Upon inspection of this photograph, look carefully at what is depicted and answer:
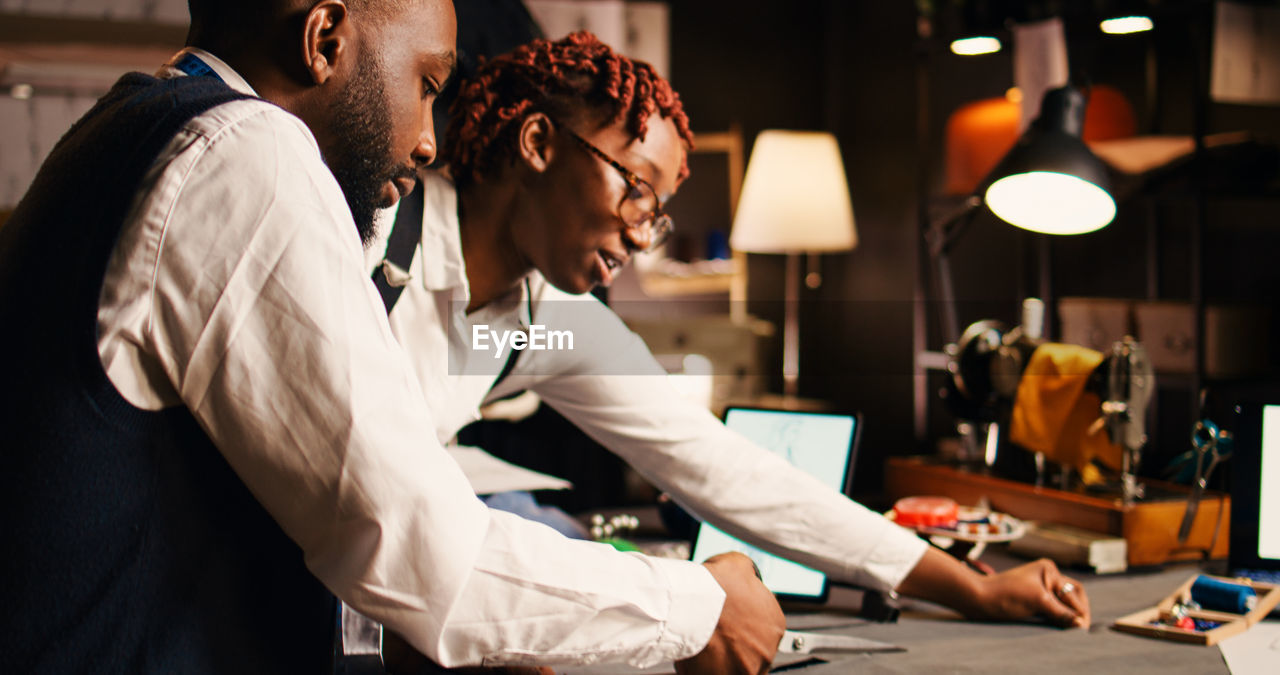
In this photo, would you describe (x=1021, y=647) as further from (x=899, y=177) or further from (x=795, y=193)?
(x=899, y=177)

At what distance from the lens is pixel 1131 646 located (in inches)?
47.1

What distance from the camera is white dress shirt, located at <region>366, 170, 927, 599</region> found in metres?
1.33

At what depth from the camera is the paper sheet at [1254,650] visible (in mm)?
1107

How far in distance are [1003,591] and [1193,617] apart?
0.76ft

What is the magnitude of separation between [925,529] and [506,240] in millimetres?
747

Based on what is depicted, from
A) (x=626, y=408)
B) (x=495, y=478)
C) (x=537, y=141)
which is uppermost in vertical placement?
(x=537, y=141)

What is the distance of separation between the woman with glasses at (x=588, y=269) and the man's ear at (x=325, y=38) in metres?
0.46

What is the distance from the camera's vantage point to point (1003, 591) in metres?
1.30

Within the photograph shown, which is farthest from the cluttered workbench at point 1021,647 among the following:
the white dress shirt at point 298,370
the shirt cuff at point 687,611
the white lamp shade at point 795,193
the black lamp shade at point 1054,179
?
the white lamp shade at point 795,193

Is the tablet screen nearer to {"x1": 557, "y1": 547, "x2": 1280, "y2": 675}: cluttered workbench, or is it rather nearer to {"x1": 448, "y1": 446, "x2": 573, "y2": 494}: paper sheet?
{"x1": 557, "y1": 547, "x2": 1280, "y2": 675}: cluttered workbench

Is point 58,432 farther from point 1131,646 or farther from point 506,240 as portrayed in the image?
point 1131,646

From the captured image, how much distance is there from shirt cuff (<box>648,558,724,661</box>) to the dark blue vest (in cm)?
35

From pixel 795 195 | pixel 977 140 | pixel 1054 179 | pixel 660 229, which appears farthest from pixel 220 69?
pixel 795 195

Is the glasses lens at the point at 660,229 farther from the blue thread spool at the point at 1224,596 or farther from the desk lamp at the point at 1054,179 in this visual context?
the blue thread spool at the point at 1224,596
